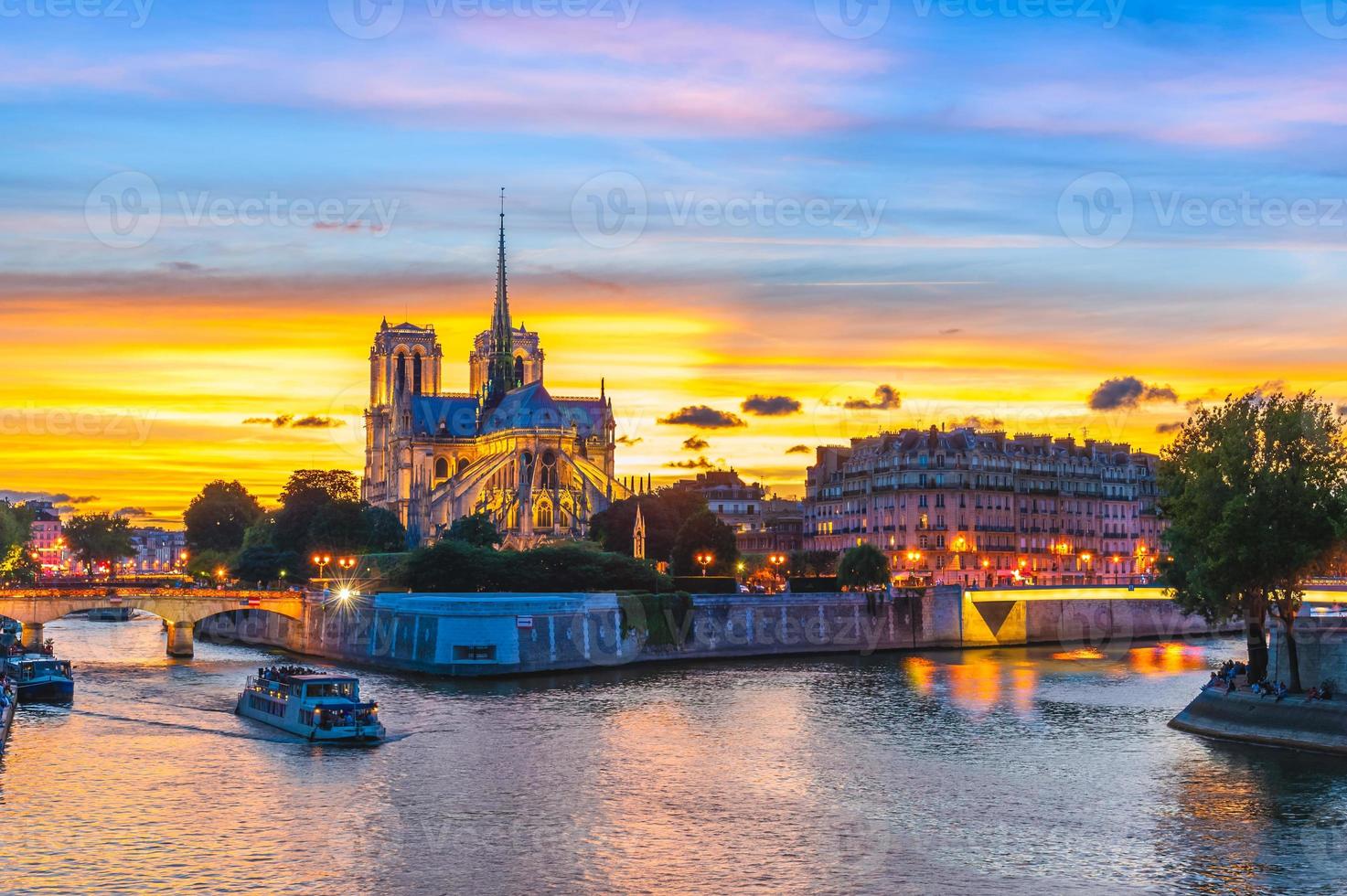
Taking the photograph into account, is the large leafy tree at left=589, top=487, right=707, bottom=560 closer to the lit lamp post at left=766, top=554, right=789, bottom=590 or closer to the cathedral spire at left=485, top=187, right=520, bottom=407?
the lit lamp post at left=766, top=554, right=789, bottom=590

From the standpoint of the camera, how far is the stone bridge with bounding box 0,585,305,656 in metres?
90.2

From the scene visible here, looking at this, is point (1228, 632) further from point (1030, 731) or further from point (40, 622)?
point (40, 622)

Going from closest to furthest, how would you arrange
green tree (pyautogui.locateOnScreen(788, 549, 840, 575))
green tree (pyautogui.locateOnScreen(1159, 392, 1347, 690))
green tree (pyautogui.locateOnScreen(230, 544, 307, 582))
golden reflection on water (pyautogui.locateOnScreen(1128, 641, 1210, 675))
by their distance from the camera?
green tree (pyautogui.locateOnScreen(1159, 392, 1347, 690))
golden reflection on water (pyautogui.locateOnScreen(1128, 641, 1210, 675))
green tree (pyautogui.locateOnScreen(230, 544, 307, 582))
green tree (pyautogui.locateOnScreen(788, 549, 840, 575))

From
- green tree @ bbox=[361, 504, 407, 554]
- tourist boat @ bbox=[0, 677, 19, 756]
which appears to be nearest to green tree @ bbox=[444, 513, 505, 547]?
green tree @ bbox=[361, 504, 407, 554]

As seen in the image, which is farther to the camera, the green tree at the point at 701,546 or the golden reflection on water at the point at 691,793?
the green tree at the point at 701,546

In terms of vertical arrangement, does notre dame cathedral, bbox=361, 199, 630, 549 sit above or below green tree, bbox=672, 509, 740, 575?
above

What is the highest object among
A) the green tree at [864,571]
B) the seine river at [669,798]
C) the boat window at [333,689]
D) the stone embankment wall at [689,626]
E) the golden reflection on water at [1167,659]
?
the green tree at [864,571]

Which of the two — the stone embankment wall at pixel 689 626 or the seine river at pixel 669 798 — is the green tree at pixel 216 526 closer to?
the stone embankment wall at pixel 689 626

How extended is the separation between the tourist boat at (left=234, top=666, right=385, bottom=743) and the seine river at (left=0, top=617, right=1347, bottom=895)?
104cm

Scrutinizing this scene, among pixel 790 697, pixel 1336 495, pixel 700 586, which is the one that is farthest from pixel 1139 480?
pixel 1336 495

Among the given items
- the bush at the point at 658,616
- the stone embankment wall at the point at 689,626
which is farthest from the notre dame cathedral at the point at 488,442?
the bush at the point at 658,616

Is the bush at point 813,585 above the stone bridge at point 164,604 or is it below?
above

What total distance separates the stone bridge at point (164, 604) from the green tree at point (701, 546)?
87.8 feet

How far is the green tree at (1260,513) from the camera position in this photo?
2172 inches
